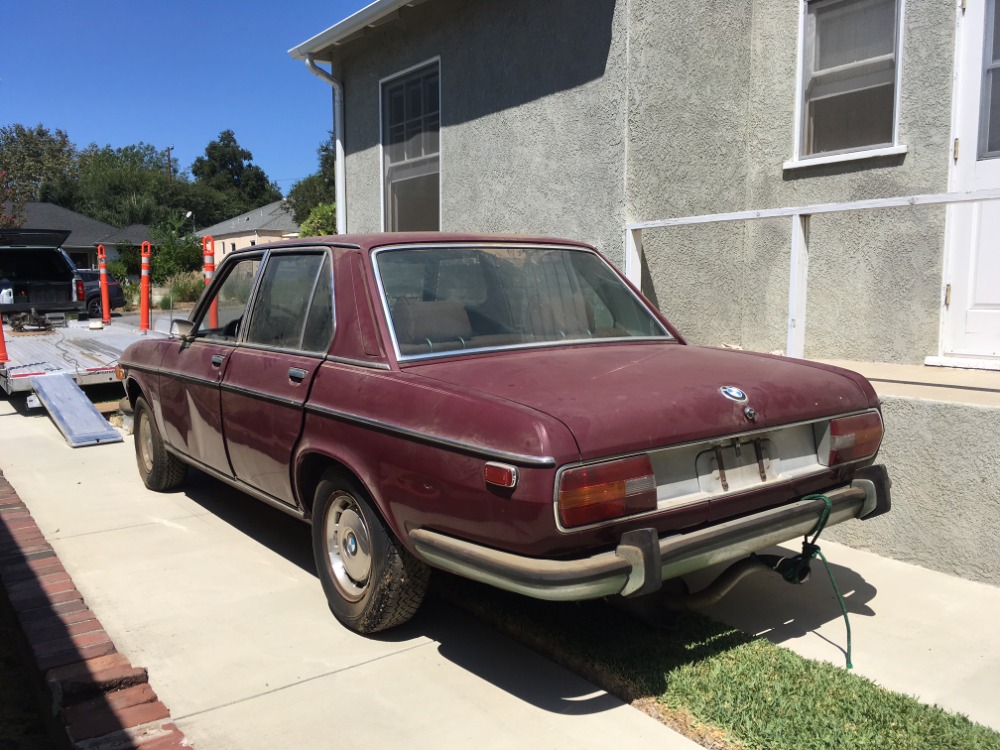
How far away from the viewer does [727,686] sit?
10.4ft

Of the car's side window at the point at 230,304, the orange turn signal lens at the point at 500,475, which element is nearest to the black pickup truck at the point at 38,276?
A: the car's side window at the point at 230,304

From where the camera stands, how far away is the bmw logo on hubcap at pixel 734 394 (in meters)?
3.25

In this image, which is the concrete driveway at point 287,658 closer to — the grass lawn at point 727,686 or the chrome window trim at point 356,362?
the grass lawn at point 727,686

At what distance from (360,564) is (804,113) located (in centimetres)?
511

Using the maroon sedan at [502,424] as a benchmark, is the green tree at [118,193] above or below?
above

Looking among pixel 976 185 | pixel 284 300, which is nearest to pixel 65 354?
pixel 284 300

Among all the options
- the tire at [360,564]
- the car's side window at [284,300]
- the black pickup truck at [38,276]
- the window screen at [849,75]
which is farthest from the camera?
A: the black pickup truck at [38,276]

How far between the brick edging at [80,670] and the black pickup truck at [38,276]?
457 inches

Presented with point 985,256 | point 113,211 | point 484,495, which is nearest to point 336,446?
point 484,495

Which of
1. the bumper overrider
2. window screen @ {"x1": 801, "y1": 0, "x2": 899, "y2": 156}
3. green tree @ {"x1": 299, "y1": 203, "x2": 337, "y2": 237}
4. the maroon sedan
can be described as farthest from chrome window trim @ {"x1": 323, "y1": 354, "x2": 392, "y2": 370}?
green tree @ {"x1": 299, "y1": 203, "x2": 337, "y2": 237}

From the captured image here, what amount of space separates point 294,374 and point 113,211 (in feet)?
239

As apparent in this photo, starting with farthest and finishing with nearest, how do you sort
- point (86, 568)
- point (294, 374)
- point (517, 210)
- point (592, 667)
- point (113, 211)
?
point (113, 211) < point (517, 210) < point (86, 568) < point (294, 374) < point (592, 667)

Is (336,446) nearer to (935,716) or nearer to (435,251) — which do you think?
(435,251)

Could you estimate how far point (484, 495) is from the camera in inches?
114
